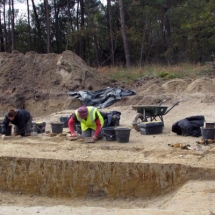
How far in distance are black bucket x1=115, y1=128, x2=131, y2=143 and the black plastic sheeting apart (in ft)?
22.3

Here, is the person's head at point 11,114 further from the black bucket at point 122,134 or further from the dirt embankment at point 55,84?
the dirt embankment at point 55,84

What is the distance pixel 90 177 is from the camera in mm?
7668

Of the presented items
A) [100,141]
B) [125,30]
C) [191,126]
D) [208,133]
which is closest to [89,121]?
[100,141]

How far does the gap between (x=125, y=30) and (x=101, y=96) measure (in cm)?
942

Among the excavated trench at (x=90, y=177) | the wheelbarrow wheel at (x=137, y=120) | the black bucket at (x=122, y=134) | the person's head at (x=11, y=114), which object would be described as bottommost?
the excavated trench at (x=90, y=177)

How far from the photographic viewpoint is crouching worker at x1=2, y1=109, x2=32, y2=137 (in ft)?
32.1

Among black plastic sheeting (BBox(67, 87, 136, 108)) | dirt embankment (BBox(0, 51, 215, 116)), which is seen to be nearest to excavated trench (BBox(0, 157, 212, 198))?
dirt embankment (BBox(0, 51, 215, 116))

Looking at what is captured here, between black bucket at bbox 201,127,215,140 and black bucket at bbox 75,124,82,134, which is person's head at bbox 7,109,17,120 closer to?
black bucket at bbox 75,124,82,134

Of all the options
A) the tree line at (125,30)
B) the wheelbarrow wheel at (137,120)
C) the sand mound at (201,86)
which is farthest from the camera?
the tree line at (125,30)

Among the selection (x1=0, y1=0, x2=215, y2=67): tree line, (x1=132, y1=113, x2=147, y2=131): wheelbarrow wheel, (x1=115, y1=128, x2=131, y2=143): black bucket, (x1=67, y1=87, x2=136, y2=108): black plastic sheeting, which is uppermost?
(x1=0, y1=0, x2=215, y2=67): tree line

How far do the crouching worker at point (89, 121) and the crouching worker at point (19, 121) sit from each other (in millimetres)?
1320

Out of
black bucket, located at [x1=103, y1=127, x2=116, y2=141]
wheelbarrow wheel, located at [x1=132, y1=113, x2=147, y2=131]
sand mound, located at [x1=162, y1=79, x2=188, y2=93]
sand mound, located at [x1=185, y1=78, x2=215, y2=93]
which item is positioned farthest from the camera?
sand mound, located at [x1=162, y1=79, x2=188, y2=93]

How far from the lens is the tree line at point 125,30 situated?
2788 centimetres

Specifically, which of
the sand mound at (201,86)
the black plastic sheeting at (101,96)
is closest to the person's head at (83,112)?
the black plastic sheeting at (101,96)
